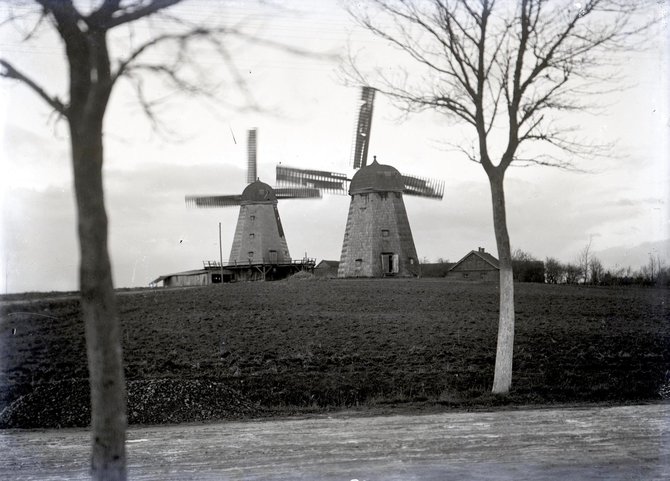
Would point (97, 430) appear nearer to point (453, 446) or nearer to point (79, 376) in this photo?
point (453, 446)

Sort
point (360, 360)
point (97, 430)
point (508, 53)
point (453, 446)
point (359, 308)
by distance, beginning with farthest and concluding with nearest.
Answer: point (359, 308), point (360, 360), point (508, 53), point (453, 446), point (97, 430)

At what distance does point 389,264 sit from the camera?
36.8 m

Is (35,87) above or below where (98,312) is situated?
above

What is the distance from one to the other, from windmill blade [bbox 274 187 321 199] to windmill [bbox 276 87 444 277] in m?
6.09

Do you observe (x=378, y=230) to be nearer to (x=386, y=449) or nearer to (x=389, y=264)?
(x=389, y=264)

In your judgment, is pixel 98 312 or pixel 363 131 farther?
pixel 363 131

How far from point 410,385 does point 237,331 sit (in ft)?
24.8

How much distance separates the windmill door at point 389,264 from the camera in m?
36.7

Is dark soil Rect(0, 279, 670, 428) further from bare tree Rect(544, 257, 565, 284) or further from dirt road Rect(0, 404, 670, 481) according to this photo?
bare tree Rect(544, 257, 565, 284)

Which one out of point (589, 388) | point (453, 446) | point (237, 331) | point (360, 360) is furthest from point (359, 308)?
point (453, 446)

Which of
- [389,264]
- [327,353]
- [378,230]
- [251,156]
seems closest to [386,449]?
[327,353]

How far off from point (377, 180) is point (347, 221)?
3034mm

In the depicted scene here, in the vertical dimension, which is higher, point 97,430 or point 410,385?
point 97,430

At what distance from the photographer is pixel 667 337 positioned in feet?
70.9
